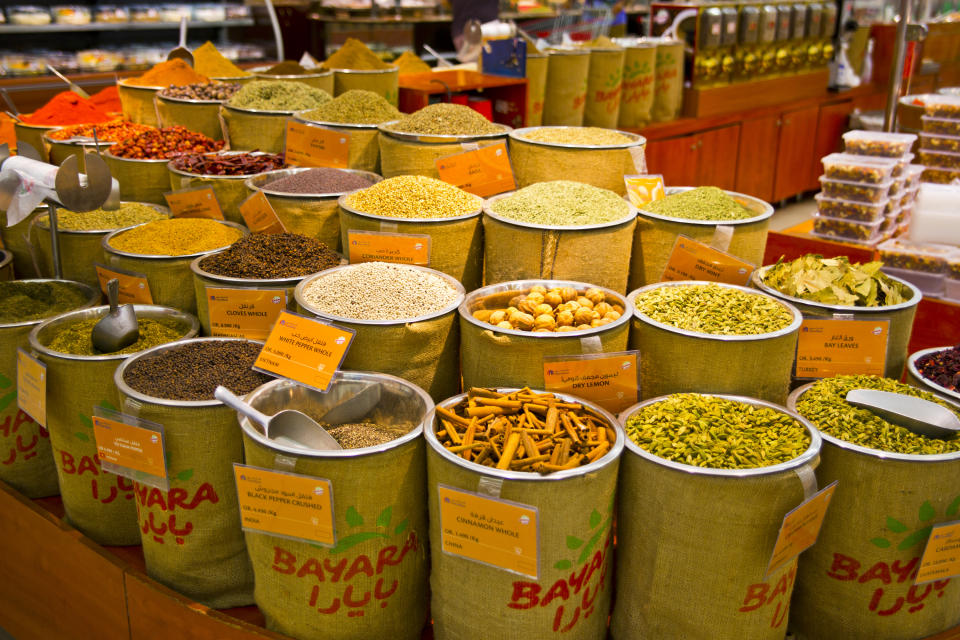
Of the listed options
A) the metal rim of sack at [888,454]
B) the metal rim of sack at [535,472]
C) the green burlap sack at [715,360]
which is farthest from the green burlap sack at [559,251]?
the metal rim of sack at [888,454]

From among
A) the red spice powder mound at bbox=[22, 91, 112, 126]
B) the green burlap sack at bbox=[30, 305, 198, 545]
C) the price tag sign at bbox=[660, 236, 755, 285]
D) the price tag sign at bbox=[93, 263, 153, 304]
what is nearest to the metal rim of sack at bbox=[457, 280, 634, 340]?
the price tag sign at bbox=[660, 236, 755, 285]

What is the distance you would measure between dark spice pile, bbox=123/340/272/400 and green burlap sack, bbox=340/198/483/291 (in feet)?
1.24

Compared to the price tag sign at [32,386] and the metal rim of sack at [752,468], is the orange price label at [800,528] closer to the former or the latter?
the metal rim of sack at [752,468]

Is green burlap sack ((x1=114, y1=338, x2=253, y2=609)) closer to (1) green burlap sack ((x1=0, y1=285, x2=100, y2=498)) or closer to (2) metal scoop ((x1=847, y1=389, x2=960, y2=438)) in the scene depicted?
(1) green burlap sack ((x1=0, y1=285, x2=100, y2=498))

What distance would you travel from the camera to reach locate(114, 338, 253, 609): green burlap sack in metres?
1.31

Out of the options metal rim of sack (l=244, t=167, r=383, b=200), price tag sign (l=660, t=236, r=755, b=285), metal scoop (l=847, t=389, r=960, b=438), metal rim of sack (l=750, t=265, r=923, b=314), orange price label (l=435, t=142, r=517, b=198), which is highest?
orange price label (l=435, t=142, r=517, b=198)

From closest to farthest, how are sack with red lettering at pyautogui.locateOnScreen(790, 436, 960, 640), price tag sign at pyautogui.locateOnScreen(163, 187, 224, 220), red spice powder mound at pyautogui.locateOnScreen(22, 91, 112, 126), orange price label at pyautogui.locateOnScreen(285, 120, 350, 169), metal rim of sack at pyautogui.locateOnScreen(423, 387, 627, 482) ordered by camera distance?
metal rim of sack at pyautogui.locateOnScreen(423, 387, 627, 482), sack with red lettering at pyautogui.locateOnScreen(790, 436, 960, 640), price tag sign at pyautogui.locateOnScreen(163, 187, 224, 220), orange price label at pyautogui.locateOnScreen(285, 120, 350, 169), red spice powder mound at pyautogui.locateOnScreen(22, 91, 112, 126)

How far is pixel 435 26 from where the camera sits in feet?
22.5

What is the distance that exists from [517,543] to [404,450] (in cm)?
22

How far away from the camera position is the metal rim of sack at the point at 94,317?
1.46m

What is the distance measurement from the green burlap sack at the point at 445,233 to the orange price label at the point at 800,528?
883mm

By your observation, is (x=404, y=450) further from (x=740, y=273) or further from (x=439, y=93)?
(x=439, y=93)

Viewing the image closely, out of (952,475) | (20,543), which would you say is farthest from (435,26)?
(952,475)

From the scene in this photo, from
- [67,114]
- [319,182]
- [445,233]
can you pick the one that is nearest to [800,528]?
[445,233]
